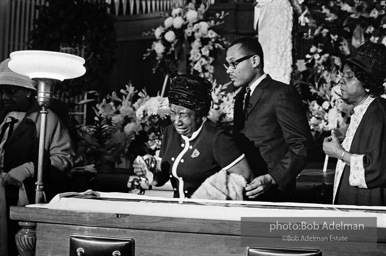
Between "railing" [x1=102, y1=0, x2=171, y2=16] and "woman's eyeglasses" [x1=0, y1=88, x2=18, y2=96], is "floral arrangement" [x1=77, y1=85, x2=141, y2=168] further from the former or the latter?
"railing" [x1=102, y1=0, x2=171, y2=16]

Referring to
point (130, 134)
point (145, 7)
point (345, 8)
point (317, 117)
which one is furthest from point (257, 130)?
point (145, 7)

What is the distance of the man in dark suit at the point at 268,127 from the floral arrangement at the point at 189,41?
1.21 m

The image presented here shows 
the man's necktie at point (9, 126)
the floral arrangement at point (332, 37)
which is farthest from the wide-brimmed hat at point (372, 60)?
the man's necktie at point (9, 126)

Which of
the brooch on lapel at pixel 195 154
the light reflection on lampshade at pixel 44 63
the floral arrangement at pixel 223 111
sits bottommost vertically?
the brooch on lapel at pixel 195 154

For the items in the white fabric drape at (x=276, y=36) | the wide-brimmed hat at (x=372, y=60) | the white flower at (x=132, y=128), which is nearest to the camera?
the wide-brimmed hat at (x=372, y=60)

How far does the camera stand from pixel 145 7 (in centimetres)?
692

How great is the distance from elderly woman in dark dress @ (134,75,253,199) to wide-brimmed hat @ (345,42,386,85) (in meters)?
0.71

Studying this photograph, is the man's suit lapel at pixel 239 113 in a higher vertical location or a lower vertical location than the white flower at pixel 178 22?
lower

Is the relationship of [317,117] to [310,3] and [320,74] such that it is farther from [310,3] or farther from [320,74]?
[310,3]

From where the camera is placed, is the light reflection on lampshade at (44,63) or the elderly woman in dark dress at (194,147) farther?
the elderly woman in dark dress at (194,147)

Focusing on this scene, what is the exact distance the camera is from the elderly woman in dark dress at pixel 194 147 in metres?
2.80

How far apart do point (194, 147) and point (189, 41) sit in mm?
1622

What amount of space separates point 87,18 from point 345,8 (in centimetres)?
229

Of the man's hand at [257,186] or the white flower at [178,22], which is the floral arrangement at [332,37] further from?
the man's hand at [257,186]
